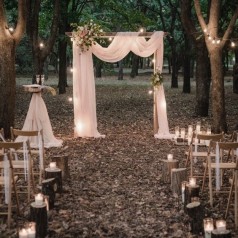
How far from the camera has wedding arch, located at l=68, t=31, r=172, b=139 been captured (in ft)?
45.1

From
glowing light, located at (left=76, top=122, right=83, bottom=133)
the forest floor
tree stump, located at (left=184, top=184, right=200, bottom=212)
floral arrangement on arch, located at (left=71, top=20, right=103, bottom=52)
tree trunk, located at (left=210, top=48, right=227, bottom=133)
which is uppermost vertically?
floral arrangement on arch, located at (left=71, top=20, right=103, bottom=52)

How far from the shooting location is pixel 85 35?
1346cm

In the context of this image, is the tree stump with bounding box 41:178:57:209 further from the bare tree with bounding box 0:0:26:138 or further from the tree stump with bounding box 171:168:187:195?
Answer: the bare tree with bounding box 0:0:26:138

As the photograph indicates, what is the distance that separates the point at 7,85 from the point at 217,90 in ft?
19.3

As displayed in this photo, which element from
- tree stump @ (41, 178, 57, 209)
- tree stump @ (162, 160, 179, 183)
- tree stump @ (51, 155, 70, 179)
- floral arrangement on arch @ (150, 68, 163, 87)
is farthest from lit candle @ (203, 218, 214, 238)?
floral arrangement on arch @ (150, 68, 163, 87)

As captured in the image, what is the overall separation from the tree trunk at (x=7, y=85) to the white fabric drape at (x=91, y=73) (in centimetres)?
185

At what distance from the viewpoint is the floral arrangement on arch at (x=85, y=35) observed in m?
13.4

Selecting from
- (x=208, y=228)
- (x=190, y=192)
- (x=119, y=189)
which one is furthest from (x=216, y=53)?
(x=208, y=228)

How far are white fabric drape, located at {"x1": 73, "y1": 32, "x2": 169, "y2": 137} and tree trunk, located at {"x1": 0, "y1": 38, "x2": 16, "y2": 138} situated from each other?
1855 mm

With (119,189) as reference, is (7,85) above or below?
above

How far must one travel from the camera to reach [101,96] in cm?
2648

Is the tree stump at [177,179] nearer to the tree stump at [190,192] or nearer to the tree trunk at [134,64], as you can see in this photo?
the tree stump at [190,192]

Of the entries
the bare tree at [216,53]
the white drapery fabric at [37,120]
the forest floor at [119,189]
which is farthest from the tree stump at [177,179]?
the bare tree at [216,53]

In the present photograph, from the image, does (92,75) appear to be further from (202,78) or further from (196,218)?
(196,218)
